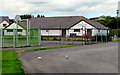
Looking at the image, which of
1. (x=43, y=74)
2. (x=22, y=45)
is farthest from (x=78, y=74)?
(x=22, y=45)

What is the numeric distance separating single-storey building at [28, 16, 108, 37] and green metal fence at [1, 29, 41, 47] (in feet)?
73.8

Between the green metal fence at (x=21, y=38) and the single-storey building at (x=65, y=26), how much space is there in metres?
22.5

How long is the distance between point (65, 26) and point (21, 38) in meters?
28.7

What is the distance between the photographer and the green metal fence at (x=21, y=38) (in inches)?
896

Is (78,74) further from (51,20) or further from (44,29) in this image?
(51,20)

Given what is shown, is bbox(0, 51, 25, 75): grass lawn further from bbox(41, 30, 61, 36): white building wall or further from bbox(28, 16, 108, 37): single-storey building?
bbox(41, 30, 61, 36): white building wall

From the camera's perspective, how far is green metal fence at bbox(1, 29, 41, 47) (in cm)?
2276

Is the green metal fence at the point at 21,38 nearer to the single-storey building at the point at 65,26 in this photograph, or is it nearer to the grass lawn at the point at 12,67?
the grass lawn at the point at 12,67

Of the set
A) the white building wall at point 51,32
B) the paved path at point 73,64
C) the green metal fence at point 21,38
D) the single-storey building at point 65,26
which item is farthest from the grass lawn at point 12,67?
the white building wall at point 51,32

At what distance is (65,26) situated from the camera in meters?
51.4

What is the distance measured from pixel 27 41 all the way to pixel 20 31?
80.8 inches

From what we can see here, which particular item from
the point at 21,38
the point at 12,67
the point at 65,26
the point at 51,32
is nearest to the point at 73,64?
the point at 12,67

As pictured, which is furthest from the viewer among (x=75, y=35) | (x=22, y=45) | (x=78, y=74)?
(x=75, y=35)

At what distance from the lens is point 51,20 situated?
56.5 meters
